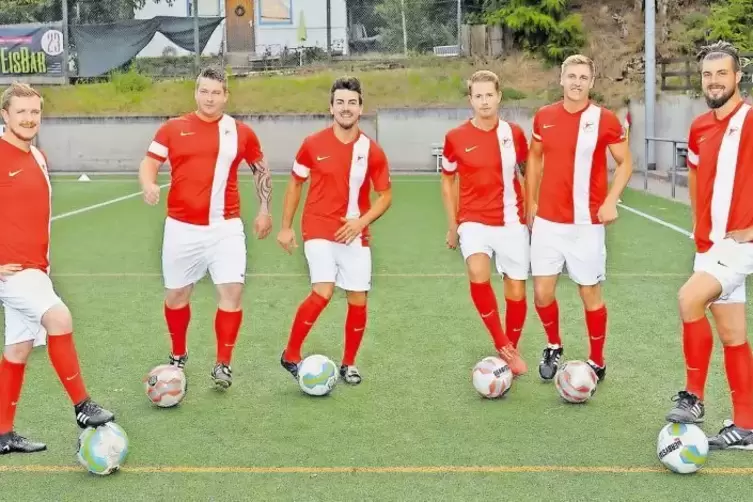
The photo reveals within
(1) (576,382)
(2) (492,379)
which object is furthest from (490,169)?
(1) (576,382)

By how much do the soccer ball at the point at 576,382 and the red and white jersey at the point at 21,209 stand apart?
322cm

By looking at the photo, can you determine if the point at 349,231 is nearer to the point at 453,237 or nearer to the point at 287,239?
the point at 287,239

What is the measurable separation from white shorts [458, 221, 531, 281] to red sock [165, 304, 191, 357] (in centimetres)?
197

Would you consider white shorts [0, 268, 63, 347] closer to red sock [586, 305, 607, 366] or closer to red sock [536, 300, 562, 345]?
red sock [536, 300, 562, 345]

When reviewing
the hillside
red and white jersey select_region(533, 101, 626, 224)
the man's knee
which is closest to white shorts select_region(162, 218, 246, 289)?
the man's knee

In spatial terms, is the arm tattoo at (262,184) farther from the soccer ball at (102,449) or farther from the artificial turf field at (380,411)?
the soccer ball at (102,449)

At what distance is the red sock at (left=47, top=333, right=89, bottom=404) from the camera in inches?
211

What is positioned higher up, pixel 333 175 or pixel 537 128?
pixel 537 128

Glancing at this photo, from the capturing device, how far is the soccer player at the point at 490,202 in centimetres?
694

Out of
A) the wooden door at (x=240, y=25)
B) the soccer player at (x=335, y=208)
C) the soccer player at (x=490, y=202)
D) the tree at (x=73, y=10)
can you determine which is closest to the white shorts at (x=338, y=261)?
the soccer player at (x=335, y=208)

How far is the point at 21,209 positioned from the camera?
209 inches

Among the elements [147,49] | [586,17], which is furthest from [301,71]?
[586,17]

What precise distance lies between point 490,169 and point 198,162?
1.97m

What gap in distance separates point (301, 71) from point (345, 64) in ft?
4.60
